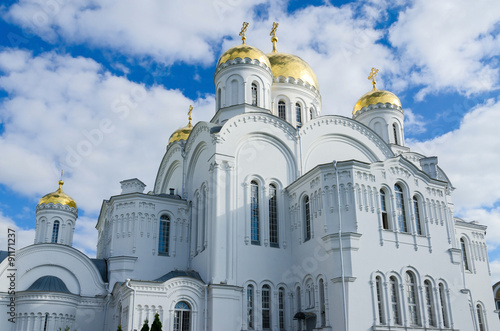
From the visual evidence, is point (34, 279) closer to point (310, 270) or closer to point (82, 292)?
point (82, 292)

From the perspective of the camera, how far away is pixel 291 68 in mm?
27453

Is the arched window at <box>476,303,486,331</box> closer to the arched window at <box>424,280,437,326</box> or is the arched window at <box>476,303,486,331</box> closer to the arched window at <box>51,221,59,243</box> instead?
the arched window at <box>424,280,437,326</box>

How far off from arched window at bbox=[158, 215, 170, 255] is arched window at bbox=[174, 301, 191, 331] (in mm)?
4516

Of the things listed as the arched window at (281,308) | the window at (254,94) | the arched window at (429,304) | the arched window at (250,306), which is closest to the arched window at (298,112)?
the window at (254,94)

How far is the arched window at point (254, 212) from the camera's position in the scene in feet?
66.7

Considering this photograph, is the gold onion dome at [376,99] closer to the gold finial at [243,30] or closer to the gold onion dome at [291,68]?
the gold onion dome at [291,68]

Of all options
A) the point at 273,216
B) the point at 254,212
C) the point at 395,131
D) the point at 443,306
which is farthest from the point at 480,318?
the point at 254,212

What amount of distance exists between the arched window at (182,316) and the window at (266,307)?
3.03 meters

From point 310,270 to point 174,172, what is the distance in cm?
1106

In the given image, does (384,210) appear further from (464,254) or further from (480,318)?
(480,318)

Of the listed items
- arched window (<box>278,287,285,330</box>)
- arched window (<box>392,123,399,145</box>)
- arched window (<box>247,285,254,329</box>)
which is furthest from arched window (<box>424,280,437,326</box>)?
arched window (<box>392,123,399,145</box>)

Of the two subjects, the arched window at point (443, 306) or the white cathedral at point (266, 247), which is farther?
the arched window at point (443, 306)

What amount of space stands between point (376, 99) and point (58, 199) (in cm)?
2034

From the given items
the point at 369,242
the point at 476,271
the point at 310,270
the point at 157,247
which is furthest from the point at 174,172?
the point at 476,271
